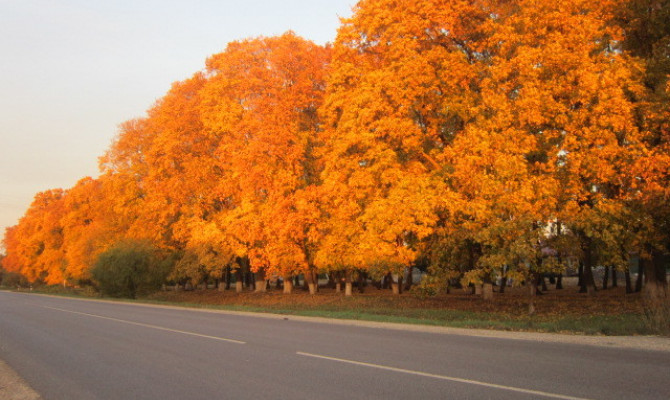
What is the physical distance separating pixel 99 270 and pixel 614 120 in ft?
115

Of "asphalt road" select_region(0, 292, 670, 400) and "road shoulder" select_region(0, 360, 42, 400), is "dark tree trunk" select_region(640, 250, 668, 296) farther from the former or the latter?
"road shoulder" select_region(0, 360, 42, 400)

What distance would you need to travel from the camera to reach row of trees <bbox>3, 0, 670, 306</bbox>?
17547 mm

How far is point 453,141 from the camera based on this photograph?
2105cm

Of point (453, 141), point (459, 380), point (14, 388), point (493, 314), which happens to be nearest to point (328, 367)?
point (459, 380)

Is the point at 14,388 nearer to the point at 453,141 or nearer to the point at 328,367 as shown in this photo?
the point at 328,367

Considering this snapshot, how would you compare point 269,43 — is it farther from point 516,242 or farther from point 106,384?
point 106,384

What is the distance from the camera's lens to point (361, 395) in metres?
6.16

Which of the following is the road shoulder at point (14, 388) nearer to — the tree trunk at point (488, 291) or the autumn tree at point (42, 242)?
the tree trunk at point (488, 291)

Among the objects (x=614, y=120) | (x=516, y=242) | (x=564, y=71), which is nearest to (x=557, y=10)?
(x=564, y=71)

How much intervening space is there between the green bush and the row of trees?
540 cm

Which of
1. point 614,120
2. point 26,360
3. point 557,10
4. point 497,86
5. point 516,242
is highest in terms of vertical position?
point 557,10

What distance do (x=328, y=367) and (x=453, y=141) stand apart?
588 inches

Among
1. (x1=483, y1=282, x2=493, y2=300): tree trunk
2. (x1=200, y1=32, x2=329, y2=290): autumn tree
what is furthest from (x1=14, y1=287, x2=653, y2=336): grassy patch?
(x1=200, y1=32, x2=329, y2=290): autumn tree

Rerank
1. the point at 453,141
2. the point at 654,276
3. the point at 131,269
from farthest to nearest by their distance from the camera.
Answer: the point at 131,269, the point at 453,141, the point at 654,276
